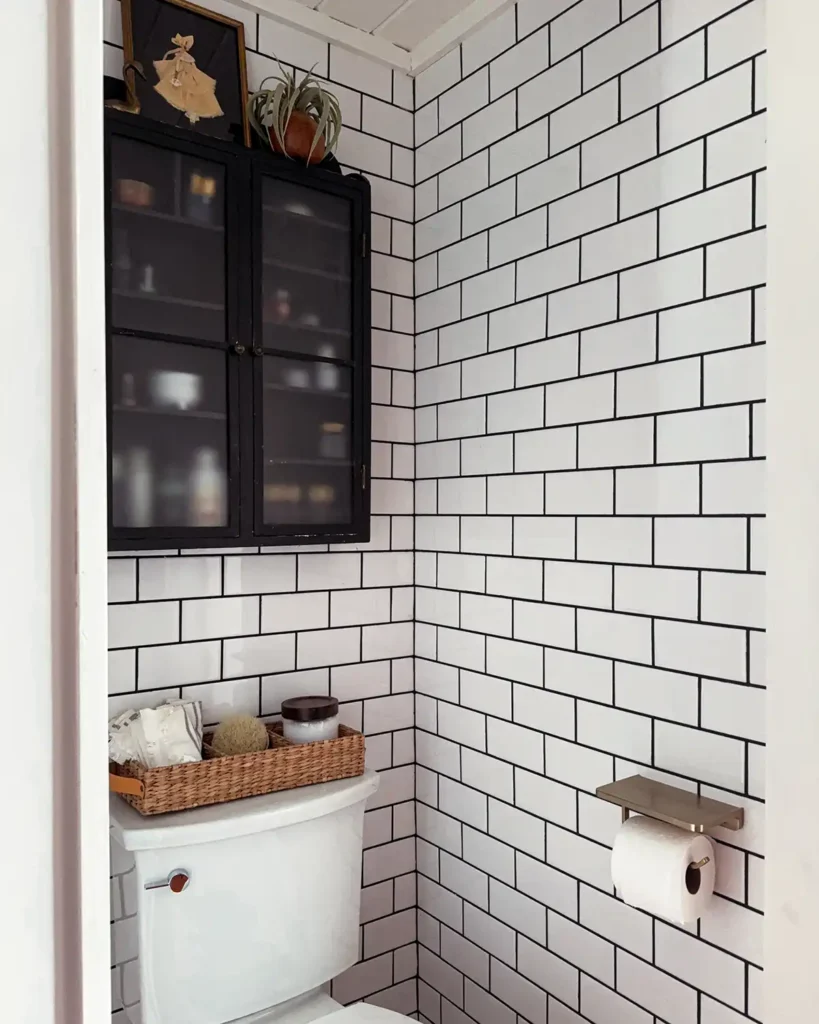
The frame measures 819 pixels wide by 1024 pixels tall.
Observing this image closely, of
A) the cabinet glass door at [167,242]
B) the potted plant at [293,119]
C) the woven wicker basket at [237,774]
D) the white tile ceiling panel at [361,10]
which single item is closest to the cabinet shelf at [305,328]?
the cabinet glass door at [167,242]

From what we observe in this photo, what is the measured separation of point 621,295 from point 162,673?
1148 millimetres

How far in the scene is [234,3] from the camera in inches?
64.0

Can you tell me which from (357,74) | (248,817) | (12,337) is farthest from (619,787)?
(357,74)

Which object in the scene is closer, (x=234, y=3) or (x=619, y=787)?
(x=619, y=787)

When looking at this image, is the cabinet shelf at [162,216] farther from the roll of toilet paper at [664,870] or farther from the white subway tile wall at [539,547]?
the roll of toilet paper at [664,870]

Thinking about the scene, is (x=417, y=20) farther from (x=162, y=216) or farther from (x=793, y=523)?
(x=793, y=523)

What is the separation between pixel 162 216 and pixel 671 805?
1343 mm

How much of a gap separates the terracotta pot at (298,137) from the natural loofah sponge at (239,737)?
1147 mm

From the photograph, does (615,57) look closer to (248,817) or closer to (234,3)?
(234,3)

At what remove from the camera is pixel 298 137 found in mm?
1577

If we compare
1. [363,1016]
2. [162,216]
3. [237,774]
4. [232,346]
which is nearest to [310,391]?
[232,346]

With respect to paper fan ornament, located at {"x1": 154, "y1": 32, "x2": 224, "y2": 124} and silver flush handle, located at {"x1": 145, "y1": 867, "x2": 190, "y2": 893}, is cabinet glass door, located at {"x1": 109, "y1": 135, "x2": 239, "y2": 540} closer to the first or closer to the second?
paper fan ornament, located at {"x1": 154, "y1": 32, "x2": 224, "y2": 124}

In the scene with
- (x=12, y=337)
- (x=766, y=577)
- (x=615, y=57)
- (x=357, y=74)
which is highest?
(x=357, y=74)

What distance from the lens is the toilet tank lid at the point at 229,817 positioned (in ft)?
4.31
